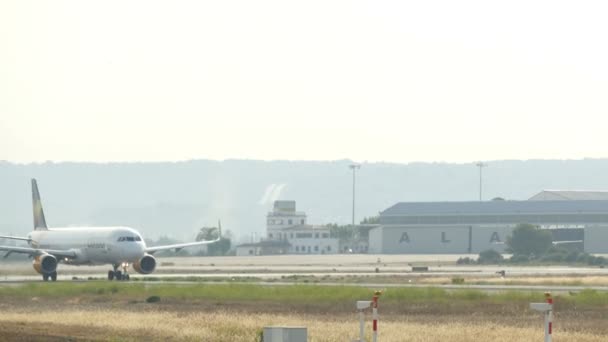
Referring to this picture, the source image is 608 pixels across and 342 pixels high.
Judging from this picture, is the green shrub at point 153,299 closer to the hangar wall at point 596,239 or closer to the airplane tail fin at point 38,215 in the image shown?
the airplane tail fin at point 38,215

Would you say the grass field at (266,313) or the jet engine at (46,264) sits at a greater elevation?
the jet engine at (46,264)

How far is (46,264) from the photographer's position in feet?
306

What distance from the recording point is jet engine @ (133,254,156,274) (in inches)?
3821

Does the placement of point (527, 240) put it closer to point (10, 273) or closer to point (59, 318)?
point (10, 273)

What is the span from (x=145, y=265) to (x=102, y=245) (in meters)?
3.41

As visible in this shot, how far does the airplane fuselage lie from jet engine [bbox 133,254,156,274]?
0.87m

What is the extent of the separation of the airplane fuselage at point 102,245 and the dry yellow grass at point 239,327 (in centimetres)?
3832

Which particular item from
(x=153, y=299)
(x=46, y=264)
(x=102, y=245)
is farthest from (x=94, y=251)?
(x=153, y=299)

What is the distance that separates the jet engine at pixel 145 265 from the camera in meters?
97.1

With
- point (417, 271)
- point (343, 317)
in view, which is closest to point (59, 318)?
point (343, 317)

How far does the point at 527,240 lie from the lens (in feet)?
572

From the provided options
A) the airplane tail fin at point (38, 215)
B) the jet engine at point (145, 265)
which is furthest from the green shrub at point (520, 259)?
the jet engine at point (145, 265)

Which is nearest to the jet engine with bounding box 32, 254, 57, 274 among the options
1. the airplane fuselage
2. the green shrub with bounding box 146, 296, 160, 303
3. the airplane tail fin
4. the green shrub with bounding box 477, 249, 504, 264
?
the airplane fuselage

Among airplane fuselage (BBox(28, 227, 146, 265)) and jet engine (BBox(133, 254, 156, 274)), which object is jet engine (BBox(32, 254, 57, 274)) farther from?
jet engine (BBox(133, 254, 156, 274))
